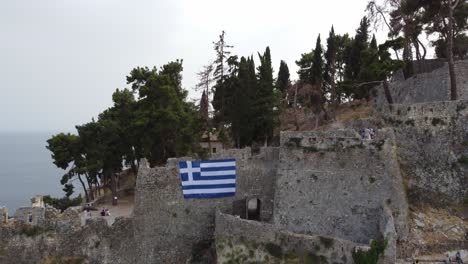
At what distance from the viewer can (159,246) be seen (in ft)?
86.6

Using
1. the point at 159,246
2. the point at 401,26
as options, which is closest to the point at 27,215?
the point at 159,246

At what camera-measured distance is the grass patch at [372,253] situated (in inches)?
799

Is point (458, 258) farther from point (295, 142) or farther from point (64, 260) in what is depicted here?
point (64, 260)

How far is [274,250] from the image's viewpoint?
74.6 ft

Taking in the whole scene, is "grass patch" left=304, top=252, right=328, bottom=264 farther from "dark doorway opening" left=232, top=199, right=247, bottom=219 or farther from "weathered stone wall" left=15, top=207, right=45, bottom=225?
Result: "weathered stone wall" left=15, top=207, right=45, bottom=225

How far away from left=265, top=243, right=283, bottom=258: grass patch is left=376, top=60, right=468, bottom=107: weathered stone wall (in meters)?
12.7

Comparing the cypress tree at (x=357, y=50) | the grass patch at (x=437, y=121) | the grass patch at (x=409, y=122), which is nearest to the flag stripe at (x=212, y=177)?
the grass patch at (x=409, y=122)

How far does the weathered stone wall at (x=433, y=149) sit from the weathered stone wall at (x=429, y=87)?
3.34 meters

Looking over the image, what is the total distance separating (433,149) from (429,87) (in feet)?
22.8

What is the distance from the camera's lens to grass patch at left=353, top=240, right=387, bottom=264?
20297 millimetres

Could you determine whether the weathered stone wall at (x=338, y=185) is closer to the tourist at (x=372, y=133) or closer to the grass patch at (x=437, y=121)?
the tourist at (x=372, y=133)

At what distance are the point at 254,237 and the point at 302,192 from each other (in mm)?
3775

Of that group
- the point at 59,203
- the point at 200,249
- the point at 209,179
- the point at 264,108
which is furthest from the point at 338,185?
the point at 59,203

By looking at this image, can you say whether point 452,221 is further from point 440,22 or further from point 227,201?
point 440,22
